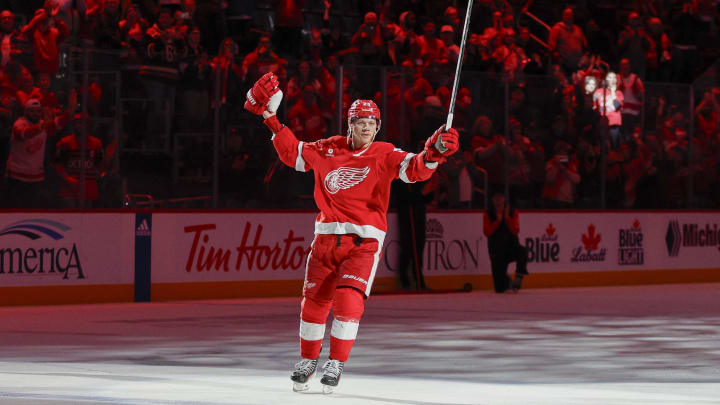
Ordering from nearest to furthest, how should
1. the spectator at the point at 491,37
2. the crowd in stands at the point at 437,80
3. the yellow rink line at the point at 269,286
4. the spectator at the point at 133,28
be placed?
the yellow rink line at the point at 269,286 → the crowd in stands at the point at 437,80 → the spectator at the point at 133,28 → the spectator at the point at 491,37

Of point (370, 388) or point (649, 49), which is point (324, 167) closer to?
point (370, 388)

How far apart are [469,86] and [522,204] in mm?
1991

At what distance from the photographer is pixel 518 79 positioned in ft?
58.8

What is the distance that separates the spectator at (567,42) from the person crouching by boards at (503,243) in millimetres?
3563

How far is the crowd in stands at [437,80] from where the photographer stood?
1511cm

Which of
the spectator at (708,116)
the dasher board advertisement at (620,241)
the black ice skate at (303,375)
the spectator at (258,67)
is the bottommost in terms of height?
the dasher board advertisement at (620,241)

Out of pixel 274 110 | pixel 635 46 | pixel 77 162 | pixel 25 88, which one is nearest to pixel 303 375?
pixel 274 110

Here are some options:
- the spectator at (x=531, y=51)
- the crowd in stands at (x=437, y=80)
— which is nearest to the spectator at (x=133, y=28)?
the crowd in stands at (x=437, y=80)

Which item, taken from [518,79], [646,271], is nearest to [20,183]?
[518,79]

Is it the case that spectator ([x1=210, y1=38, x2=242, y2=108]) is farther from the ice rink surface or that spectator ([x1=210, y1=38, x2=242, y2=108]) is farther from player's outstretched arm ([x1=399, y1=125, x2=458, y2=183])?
player's outstretched arm ([x1=399, y1=125, x2=458, y2=183])

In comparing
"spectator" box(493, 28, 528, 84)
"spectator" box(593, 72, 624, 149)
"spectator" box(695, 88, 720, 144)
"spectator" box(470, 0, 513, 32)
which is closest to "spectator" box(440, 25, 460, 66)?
"spectator" box(493, 28, 528, 84)

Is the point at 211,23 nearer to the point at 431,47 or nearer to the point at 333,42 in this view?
the point at 333,42

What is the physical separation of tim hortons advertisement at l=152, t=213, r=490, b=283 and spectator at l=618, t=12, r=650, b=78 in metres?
5.64

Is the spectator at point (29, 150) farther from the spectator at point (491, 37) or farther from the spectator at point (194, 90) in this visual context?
the spectator at point (491, 37)
